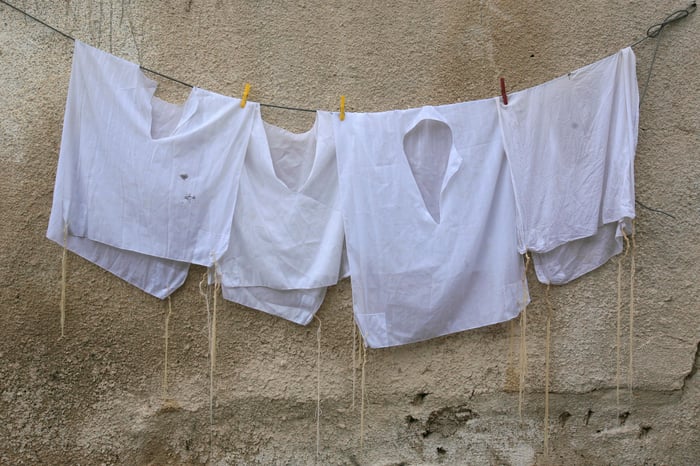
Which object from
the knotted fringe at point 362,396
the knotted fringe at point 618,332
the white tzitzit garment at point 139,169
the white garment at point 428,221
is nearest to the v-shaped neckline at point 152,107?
the white tzitzit garment at point 139,169

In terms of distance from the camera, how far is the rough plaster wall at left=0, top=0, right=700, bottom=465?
2254 millimetres

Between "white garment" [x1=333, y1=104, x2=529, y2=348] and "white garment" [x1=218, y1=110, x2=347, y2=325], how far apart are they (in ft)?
0.24

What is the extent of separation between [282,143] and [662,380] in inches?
74.5

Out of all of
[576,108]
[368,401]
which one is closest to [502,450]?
[368,401]

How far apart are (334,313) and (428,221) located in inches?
21.4

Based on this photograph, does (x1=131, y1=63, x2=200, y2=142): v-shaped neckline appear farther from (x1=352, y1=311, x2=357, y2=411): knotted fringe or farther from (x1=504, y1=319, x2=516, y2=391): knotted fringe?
(x1=504, y1=319, x2=516, y2=391): knotted fringe

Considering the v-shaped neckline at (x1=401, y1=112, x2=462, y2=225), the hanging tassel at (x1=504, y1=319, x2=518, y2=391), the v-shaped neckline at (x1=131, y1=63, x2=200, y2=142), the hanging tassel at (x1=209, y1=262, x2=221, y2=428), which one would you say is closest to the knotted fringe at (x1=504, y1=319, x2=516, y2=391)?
the hanging tassel at (x1=504, y1=319, x2=518, y2=391)

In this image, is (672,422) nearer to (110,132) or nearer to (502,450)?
(502,450)

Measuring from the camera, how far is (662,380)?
244 centimetres

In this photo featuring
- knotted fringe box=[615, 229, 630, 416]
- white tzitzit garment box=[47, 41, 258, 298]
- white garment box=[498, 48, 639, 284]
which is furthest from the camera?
knotted fringe box=[615, 229, 630, 416]

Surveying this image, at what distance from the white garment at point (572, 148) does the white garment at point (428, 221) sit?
0.26 feet

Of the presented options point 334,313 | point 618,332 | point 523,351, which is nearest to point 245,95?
point 334,313

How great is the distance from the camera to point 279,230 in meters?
2.24

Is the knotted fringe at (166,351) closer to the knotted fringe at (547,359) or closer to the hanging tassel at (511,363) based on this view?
the hanging tassel at (511,363)
